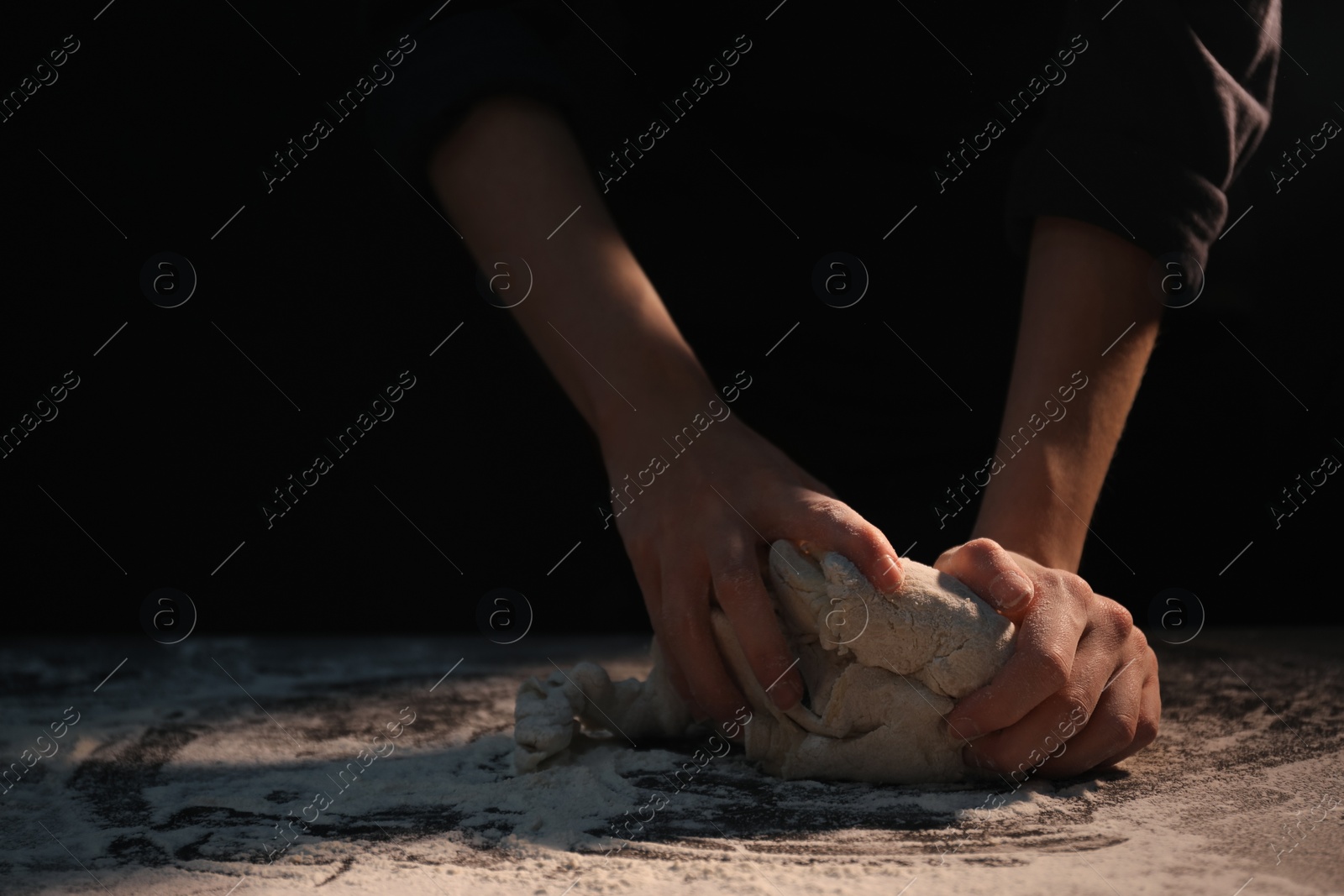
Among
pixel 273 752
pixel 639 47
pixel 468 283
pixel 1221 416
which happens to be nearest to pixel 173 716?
pixel 273 752

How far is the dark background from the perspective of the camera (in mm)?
2209

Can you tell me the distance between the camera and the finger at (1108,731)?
1326 millimetres

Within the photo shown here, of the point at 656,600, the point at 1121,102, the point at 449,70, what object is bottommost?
the point at 656,600

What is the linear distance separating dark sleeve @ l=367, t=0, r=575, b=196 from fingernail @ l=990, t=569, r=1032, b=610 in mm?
959

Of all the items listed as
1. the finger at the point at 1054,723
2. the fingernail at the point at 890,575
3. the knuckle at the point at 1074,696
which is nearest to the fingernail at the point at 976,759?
the finger at the point at 1054,723

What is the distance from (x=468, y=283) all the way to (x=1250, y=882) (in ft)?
7.18

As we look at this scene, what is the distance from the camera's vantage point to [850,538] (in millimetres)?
1332

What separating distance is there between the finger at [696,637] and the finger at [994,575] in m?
0.32

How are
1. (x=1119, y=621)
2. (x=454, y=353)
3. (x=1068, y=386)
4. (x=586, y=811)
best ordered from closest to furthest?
(x=586, y=811), (x=1119, y=621), (x=1068, y=386), (x=454, y=353)

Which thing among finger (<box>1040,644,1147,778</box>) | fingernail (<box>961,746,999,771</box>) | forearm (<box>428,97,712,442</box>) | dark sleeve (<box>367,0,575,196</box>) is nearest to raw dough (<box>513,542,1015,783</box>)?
fingernail (<box>961,746,999,771</box>)

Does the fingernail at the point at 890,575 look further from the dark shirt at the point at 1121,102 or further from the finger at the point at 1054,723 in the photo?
the dark shirt at the point at 1121,102

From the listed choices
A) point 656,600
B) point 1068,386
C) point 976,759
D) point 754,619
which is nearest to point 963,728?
point 976,759

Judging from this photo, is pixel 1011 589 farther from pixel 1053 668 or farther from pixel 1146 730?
pixel 1146 730

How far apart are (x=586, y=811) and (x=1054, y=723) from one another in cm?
56
